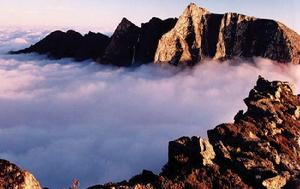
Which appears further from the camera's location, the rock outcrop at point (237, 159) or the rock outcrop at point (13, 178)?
the rock outcrop at point (237, 159)

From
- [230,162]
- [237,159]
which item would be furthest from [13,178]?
[237,159]

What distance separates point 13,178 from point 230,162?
37839 millimetres

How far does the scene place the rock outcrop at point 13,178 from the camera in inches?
2525

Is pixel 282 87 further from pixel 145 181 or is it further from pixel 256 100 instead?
pixel 145 181

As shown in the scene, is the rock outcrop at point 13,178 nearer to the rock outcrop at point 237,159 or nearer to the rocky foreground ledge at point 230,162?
the rocky foreground ledge at point 230,162

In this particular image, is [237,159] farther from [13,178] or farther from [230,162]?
[13,178]

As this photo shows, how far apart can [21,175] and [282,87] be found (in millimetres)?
85806

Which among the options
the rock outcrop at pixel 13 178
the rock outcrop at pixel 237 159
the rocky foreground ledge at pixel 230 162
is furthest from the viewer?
Answer: the rock outcrop at pixel 237 159

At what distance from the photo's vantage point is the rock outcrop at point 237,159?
81.2 m

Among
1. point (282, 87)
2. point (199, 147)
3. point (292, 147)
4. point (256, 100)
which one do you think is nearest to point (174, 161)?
point (199, 147)

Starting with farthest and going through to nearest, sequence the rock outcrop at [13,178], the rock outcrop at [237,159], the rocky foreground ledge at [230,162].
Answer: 1. the rock outcrop at [237,159]
2. the rocky foreground ledge at [230,162]
3. the rock outcrop at [13,178]

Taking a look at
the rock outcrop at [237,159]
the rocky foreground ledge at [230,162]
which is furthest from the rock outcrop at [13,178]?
the rock outcrop at [237,159]

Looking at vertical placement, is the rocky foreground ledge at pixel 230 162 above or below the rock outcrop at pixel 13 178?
below

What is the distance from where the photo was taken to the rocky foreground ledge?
7841 centimetres
